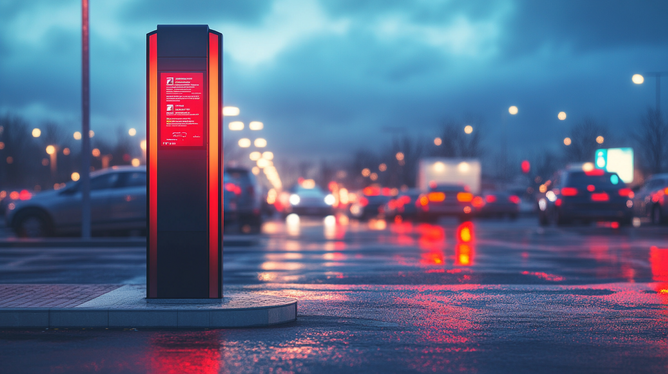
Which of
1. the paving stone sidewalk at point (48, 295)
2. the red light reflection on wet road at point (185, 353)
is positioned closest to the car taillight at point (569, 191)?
the paving stone sidewalk at point (48, 295)

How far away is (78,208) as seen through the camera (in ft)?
58.4

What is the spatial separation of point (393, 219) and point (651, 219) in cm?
1480

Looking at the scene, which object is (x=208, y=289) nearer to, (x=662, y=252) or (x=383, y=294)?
(x=383, y=294)

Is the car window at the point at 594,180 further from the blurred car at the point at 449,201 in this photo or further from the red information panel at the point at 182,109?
the red information panel at the point at 182,109

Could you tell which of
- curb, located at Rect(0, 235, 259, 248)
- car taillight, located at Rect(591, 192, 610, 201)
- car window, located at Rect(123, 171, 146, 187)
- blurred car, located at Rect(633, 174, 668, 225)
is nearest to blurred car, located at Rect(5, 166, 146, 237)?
car window, located at Rect(123, 171, 146, 187)

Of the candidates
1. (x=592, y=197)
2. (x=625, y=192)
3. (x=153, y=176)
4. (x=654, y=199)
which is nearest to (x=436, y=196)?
(x=592, y=197)

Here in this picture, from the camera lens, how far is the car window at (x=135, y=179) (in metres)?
17.7

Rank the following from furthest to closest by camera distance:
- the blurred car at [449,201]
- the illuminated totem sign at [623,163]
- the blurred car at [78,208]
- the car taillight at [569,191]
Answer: the illuminated totem sign at [623,163]
the blurred car at [449,201]
the car taillight at [569,191]
the blurred car at [78,208]

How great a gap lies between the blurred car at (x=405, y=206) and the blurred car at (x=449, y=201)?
538 cm

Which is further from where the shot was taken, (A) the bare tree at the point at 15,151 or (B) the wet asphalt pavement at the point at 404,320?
(A) the bare tree at the point at 15,151

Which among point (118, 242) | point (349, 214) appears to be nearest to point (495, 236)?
point (118, 242)

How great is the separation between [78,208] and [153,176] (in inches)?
468

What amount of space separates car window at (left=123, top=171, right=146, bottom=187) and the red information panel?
11273mm

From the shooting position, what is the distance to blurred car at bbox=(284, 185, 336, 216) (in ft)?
117
